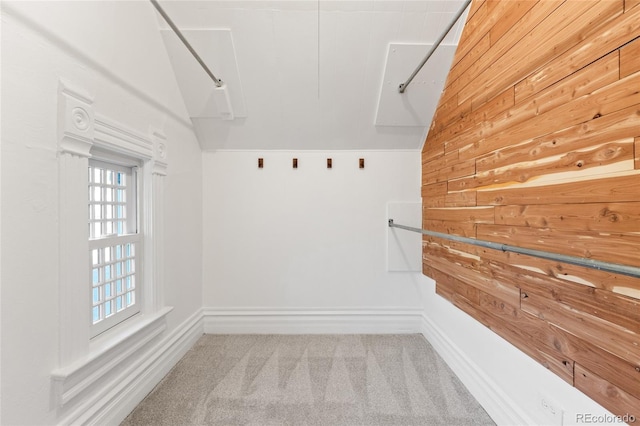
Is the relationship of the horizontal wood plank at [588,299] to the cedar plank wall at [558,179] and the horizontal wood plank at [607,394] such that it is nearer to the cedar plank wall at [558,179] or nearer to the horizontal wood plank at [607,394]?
the cedar plank wall at [558,179]

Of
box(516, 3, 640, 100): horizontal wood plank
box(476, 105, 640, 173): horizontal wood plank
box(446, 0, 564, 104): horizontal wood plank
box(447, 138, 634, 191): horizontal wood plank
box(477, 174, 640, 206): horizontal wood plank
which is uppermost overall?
box(446, 0, 564, 104): horizontal wood plank

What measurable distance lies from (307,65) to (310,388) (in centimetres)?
221

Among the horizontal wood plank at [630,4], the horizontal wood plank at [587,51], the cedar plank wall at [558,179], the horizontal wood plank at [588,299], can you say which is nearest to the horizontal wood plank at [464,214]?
the cedar plank wall at [558,179]

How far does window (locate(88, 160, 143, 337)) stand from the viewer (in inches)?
53.5

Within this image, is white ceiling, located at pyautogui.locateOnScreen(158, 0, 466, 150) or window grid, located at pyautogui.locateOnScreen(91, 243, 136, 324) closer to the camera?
window grid, located at pyautogui.locateOnScreen(91, 243, 136, 324)

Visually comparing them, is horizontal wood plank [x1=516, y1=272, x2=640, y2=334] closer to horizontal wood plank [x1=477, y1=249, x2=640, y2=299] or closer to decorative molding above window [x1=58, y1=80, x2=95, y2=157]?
horizontal wood plank [x1=477, y1=249, x2=640, y2=299]

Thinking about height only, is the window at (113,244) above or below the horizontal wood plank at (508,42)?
below

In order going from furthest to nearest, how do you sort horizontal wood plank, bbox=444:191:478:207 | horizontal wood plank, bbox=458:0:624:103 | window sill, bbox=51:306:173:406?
horizontal wood plank, bbox=444:191:478:207 → window sill, bbox=51:306:173:406 → horizontal wood plank, bbox=458:0:624:103

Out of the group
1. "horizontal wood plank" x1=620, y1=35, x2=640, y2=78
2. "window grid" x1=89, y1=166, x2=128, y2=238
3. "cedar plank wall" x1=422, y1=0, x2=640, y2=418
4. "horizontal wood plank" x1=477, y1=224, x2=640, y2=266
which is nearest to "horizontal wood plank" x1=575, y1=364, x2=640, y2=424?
"cedar plank wall" x1=422, y1=0, x2=640, y2=418

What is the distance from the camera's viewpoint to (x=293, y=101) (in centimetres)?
210

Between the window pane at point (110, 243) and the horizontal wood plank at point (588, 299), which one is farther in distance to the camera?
the window pane at point (110, 243)

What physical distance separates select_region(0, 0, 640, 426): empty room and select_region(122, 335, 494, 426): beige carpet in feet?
0.05

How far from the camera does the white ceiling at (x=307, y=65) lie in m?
1.68

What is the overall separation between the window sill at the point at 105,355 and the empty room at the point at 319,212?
13 mm
